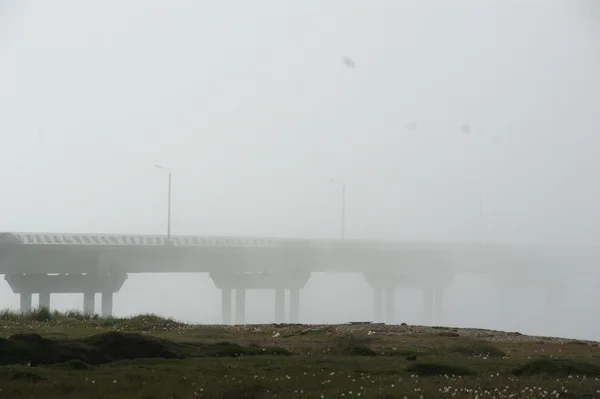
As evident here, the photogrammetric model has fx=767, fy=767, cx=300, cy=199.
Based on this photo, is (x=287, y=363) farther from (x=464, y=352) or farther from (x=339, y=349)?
(x=464, y=352)

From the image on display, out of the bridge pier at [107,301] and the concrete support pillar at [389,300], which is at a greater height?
the bridge pier at [107,301]

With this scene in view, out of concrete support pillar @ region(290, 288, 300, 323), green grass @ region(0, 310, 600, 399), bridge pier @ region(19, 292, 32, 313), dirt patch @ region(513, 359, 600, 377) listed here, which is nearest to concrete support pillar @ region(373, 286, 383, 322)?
concrete support pillar @ region(290, 288, 300, 323)

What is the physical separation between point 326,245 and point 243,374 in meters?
110

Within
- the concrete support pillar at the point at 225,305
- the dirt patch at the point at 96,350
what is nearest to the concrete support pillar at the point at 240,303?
the concrete support pillar at the point at 225,305

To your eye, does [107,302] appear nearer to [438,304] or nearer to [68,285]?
[68,285]

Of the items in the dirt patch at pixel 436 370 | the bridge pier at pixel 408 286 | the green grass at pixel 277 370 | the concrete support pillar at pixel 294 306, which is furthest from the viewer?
the bridge pier at pixel 408 286

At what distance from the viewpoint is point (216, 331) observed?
1410 inches

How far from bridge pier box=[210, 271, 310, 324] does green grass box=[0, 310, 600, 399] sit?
89418 millimetres

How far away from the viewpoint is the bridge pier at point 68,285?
88500 mm

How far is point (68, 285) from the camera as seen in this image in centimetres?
9281

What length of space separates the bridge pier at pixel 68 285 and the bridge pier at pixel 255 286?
22.5m

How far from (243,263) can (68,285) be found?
30.8m

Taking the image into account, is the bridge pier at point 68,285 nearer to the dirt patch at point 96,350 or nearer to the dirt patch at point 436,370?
the dirt patch at point 96,350

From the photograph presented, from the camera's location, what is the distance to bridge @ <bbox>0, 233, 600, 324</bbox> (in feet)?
294
